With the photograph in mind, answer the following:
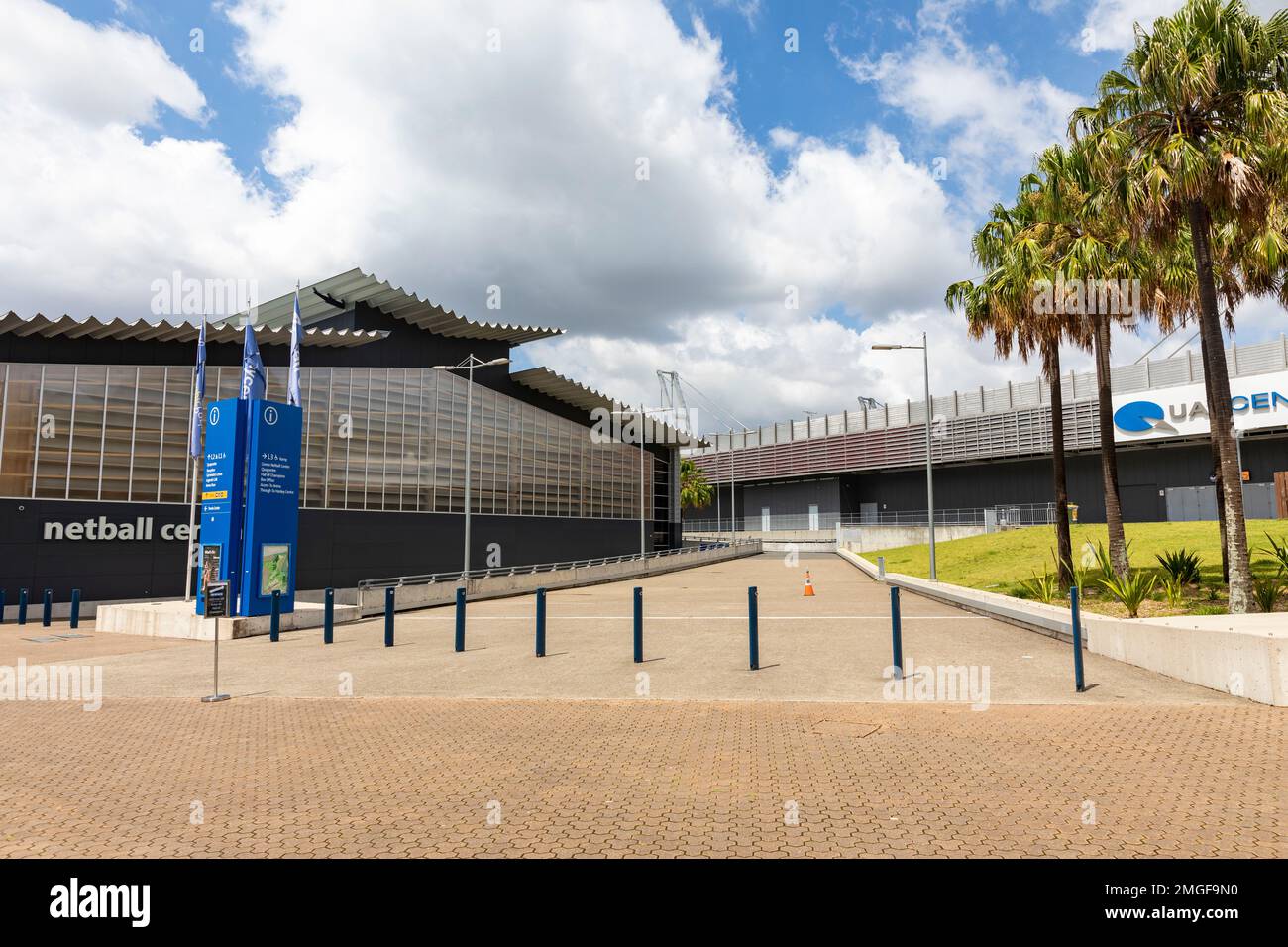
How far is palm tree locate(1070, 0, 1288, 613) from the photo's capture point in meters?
12.8

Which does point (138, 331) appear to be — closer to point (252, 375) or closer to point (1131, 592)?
point (252, 375)

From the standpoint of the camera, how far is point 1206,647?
9547 millimetres

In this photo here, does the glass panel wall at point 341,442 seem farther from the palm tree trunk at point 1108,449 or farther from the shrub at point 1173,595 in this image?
the shrub at point 1173,595

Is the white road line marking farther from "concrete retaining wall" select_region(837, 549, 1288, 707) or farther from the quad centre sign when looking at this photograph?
the quad centre sign

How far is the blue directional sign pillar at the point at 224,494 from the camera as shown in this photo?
18.6 metres

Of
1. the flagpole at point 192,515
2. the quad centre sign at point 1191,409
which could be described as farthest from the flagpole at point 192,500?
the quad centre sign at point 1191,409

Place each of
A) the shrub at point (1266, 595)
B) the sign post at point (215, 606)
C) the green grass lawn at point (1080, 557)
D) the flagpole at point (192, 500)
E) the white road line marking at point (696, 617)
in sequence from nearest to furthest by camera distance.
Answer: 1. the sign post at point (215, 606)
2. the shrub at point (1266, 595)
3. the green grass lawn at point (1080, 557)
4. the white road line marking at point (696, 617)
5. the flagpole at point (192, 500)

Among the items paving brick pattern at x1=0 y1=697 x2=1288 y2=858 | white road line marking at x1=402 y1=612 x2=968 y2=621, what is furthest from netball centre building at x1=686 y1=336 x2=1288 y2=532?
paving brick pattern at x1=0 y1=697 x2=1288 y2=858

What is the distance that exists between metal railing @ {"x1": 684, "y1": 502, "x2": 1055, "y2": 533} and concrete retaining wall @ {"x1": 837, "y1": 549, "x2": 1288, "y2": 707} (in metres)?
32.0

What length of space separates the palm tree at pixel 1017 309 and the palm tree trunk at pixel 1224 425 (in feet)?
16.8

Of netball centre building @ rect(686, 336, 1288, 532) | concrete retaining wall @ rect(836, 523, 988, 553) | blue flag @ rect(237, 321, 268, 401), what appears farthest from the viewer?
concrete retaining wall @ rect(836, 523, 988, 553)

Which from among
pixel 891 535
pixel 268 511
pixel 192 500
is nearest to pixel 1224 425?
pixel 268 511

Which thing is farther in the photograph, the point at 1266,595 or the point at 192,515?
the point at 192,515

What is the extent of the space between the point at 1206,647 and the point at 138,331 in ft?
110
